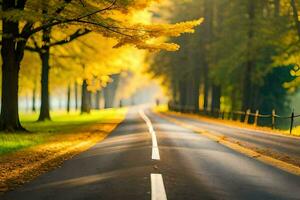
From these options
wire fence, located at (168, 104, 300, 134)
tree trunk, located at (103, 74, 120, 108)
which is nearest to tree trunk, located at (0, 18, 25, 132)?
wire fence, located at (168, 104, 300, 134)

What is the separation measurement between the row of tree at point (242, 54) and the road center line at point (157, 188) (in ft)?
74.6

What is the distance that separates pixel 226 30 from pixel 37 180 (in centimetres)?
3673

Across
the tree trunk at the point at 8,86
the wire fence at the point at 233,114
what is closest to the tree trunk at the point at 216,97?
the wire fence at the point at 233,114

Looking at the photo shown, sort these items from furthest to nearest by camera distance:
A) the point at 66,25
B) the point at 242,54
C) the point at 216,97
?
1. the point at 216,97
2. the point at 242,54
3. the point at 66,25

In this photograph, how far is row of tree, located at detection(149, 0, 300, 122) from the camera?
35.9 m

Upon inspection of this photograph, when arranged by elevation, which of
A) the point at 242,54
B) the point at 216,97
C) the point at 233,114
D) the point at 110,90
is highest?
the point at 242,54

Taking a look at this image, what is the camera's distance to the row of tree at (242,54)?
35.9 meters

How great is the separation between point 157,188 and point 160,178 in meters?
1.04

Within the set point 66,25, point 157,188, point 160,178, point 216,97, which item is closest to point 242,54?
point 216,97

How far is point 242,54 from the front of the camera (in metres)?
38.4

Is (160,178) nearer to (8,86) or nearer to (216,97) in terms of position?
(8,86)

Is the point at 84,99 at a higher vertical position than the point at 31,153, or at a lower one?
higher

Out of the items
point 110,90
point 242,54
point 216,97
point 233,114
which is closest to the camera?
point 242,54

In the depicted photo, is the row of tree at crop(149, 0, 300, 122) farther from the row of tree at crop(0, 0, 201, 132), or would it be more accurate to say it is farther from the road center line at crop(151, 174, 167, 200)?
the road center line at crop(151, 174, 167, 200)
